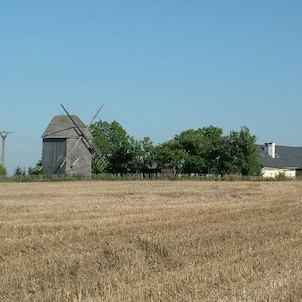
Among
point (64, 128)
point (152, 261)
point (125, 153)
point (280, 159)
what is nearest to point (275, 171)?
point (280, 159)

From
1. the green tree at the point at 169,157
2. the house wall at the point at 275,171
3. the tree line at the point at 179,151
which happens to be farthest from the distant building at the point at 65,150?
the house wall at the point at 275,171

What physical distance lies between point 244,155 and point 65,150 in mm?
27638

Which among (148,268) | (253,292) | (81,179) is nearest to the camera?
(253,292)

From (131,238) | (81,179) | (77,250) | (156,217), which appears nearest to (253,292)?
(77,250)

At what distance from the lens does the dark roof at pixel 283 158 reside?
10631 centimetres

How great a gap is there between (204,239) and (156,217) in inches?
228

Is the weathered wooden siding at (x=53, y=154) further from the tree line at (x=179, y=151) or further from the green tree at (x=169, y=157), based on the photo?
the green tree at (x=169, y=157)

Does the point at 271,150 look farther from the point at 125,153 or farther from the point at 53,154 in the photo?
the point at 53,154

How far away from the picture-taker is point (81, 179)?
73.1m

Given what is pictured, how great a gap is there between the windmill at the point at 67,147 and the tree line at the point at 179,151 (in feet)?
26.9

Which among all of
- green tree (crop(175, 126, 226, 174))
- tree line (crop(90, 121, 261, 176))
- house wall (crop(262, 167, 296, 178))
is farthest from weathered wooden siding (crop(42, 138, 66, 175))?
house wall (crop(262, 167, 296, 178))

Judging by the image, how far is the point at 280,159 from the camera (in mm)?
108250

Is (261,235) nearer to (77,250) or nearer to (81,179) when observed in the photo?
(77,250)

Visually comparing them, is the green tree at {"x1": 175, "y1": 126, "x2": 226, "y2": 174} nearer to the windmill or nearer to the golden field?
the windmill
